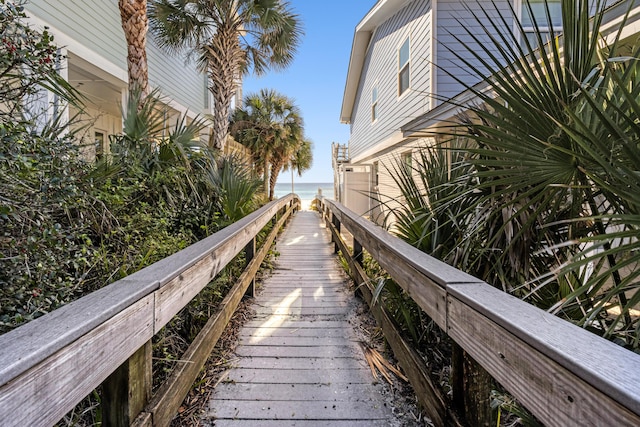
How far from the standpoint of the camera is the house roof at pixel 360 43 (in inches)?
339

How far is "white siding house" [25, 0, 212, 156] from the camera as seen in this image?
5.05 m

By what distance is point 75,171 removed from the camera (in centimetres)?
206

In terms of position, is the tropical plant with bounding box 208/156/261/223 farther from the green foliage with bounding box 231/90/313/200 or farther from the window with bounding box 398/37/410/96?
the green foliage with bounding box 231/90/313/200

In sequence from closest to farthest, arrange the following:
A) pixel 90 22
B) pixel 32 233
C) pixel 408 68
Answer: pixel 32 233 < pixel 90 22 < pixel 408 68

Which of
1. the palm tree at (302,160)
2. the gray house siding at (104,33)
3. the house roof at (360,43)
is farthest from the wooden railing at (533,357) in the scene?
the palm tree at (302,160)

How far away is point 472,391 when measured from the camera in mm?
1268

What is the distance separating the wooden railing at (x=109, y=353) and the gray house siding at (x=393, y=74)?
3.46m

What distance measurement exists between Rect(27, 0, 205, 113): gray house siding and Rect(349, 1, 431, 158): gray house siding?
4.62 metres

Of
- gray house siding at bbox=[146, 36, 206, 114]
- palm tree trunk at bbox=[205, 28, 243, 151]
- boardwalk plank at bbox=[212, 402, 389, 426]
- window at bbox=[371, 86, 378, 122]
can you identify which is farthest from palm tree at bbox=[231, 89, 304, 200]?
boardwalk plank at bbox=[212, 402, 389, 426]

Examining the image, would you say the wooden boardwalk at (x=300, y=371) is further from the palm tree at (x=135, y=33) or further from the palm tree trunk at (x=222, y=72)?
the palm tree trunk at (x=222, y=72)

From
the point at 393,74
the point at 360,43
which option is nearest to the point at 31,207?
the point at 393,74

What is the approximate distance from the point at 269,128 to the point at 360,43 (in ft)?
16.9

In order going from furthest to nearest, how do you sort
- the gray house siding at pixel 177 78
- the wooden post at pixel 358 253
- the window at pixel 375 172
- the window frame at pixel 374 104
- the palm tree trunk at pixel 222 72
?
the window at pixel 375 172
the window frame at pixel 374 104
the gray house siding at pixel 177 78
the palm tree trunk at pixel 222 72
the wooden post at pixel 358 253

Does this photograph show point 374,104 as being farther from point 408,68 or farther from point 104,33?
point 104,33
